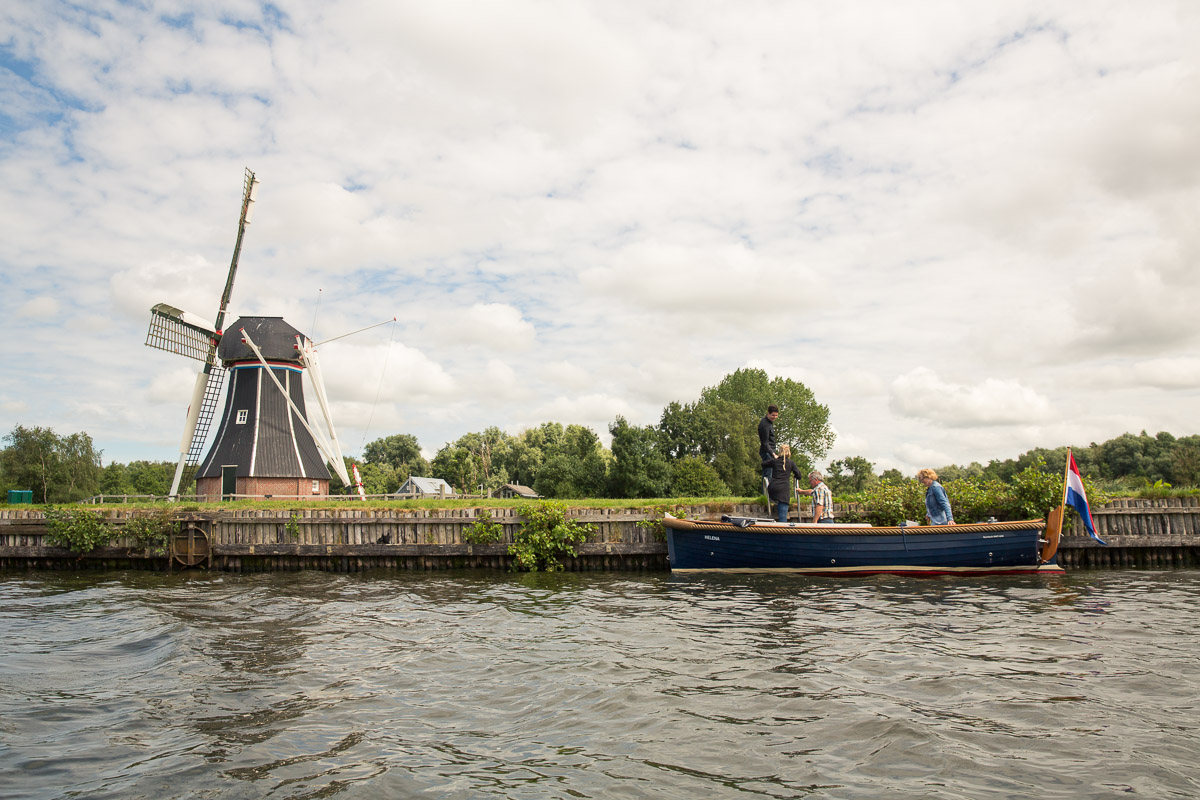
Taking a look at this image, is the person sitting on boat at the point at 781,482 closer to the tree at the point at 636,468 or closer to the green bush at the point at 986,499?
→ the green bush at the point at 986,499

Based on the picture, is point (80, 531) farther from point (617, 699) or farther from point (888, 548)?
point (888, 548)

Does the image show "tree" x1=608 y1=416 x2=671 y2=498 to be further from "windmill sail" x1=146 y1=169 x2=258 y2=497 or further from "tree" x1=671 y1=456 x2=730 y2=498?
"windmill sail" x1=146 y1=169 x2=258 y2=497

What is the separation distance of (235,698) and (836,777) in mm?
5766

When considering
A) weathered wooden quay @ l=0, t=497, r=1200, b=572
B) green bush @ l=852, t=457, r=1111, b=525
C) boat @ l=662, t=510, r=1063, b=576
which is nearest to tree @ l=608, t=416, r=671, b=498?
weathered wooden quay @ l=0, t=497, r=1200, b=572

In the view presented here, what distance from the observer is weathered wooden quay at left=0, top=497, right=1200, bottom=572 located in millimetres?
17266

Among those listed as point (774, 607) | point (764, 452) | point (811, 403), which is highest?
point (811, 403)

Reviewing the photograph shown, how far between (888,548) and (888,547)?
22mm

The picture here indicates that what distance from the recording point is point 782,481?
17.0 meters

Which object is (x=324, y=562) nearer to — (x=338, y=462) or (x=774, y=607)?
(x=774, y=607)

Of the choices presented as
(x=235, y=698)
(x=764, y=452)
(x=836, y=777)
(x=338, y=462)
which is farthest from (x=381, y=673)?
(x=338, y=462)

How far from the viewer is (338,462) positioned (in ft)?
118

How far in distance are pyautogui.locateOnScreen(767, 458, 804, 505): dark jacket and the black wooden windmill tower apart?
949 inches

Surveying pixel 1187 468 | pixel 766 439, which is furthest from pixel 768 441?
pixel 1187 468

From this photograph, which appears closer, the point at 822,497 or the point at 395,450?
the point at 822,497
